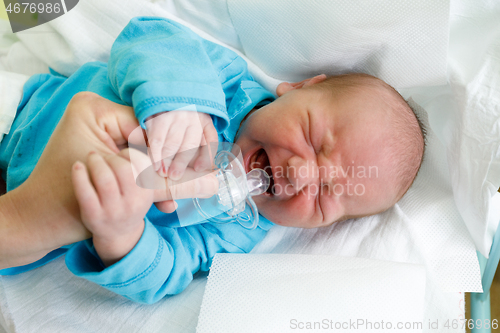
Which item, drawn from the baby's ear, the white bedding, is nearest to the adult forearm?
the white bedding

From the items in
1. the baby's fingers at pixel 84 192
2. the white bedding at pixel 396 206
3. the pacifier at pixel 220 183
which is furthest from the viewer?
the white bedding at pixel 396 206

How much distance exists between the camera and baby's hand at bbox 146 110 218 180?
67 cm

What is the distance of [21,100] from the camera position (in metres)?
1.00

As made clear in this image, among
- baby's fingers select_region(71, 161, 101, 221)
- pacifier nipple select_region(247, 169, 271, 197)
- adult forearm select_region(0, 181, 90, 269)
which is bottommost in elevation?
pacifier nipple select_region(247, 169, 271, 197)

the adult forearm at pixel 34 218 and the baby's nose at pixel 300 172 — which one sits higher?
the adult forearm at pixel 34 218

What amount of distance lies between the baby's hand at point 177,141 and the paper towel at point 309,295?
292 millimetres

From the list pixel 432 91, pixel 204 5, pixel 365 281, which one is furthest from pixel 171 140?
pixel 432 91

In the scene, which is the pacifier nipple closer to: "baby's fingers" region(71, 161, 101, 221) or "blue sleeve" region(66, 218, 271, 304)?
"blue sleeve" region(66, 218, 271, 304)

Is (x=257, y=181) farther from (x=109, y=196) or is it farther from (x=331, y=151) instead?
(x=109, y=196)

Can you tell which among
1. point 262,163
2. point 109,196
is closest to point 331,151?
point 262,163

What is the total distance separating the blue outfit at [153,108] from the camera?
0.75m

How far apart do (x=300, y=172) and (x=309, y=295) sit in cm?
27

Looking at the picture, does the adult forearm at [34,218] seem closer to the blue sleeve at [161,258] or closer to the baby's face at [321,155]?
the blue sleeve at [161,258]

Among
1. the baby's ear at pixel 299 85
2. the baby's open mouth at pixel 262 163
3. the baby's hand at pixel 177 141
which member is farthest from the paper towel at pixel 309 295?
the baby's ear at pixel 299 85
